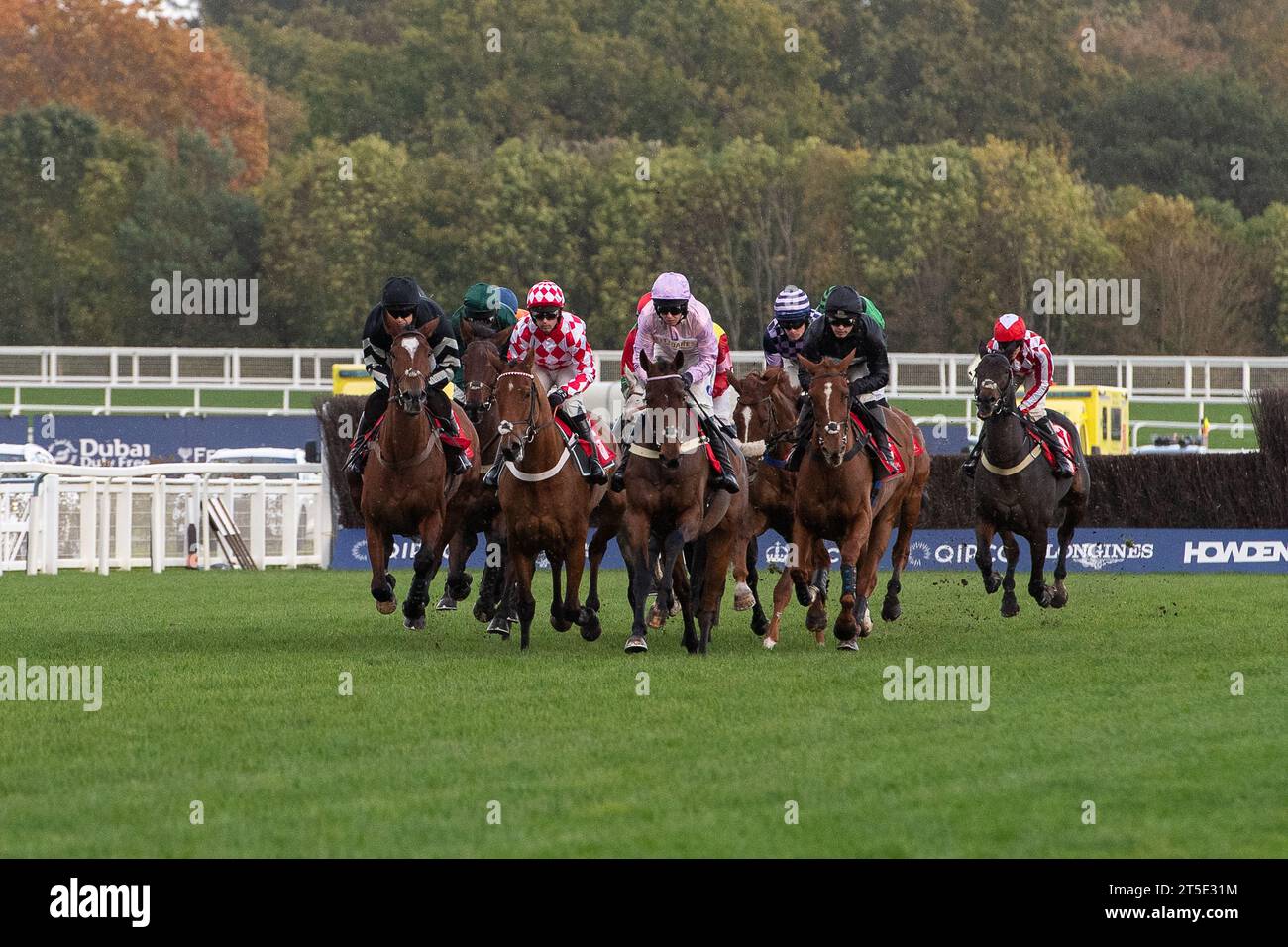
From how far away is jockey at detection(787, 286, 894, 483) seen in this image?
13.3 metres

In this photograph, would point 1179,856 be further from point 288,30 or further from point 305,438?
point 288,30

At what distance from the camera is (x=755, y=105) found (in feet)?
Result: 224

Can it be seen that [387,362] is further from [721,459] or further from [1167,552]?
[1167,552]

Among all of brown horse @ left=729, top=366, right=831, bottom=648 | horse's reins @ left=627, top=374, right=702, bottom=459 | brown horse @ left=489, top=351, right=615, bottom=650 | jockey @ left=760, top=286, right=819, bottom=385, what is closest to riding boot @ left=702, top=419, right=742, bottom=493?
horse's reins @ left=627, top=374, right=702, bottom=459

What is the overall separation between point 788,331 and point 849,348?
103 cm

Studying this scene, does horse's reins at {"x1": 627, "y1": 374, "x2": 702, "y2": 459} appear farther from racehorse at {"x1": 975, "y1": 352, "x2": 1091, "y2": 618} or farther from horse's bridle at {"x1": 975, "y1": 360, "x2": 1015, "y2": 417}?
racehorse at {"x1": 975, "y1": 352, "x2": 1091, "y2": 618}

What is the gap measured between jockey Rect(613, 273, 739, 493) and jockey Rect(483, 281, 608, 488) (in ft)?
1.10

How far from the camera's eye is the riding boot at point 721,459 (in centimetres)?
1280

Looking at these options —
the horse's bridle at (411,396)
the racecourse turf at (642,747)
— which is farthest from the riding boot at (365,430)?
the racecourse turf at (642,747)

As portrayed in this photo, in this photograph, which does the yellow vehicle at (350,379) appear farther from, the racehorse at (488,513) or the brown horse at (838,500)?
the brown horse at (838,500)

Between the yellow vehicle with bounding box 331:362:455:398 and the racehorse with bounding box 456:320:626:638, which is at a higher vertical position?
the yellow vehicle with bounding box 331:362:455:398

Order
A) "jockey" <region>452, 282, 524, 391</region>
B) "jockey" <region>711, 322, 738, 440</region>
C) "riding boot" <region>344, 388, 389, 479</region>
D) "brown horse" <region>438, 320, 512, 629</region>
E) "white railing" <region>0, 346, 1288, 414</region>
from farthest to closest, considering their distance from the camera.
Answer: "white railing" <region>0, 346, 1288, 414</region> < "jockey" <region>452, 282, 524, 391</region> < "riding boot" <region>344, 388, 389, 479</region> < "jockey" <region>711, 322, 738, 440</region> < "brown horse" <region>438, 320, 512, 629</region>

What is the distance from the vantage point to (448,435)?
13750mm
